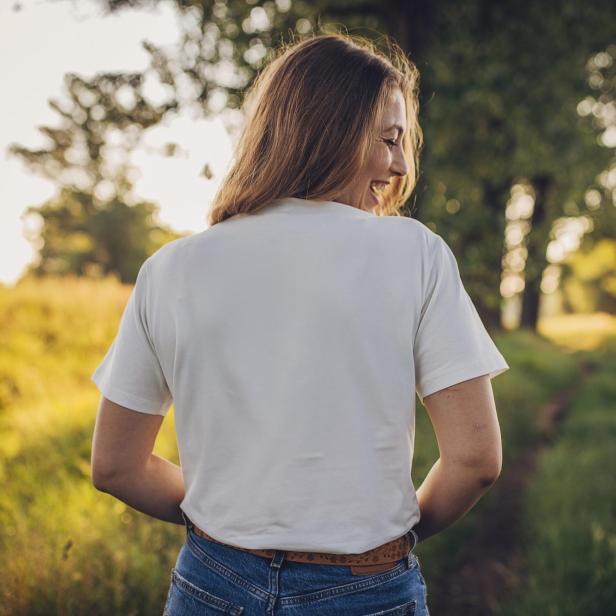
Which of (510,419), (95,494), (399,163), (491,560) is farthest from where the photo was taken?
(510,419)

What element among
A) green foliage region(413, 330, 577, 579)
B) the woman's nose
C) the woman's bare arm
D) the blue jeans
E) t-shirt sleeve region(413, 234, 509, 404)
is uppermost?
the woman's nose

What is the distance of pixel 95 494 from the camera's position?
4375 mm

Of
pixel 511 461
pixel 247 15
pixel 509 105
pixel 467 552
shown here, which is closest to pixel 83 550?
pixel 467 552

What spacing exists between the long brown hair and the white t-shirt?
67 mm

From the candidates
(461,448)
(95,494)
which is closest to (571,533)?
(95,494)

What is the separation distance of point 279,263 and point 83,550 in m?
2.77

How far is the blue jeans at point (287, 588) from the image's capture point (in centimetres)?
133

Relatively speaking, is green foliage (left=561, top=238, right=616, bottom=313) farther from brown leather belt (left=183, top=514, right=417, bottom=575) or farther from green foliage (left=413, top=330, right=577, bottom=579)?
brown leather belt (left=183, top=514, right=417, bottom=575)

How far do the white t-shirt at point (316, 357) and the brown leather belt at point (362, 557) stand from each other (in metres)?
0.03

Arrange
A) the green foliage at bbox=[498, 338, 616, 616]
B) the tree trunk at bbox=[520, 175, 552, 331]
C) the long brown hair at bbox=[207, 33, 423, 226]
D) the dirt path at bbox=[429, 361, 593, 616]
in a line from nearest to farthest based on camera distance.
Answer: the long brown hair at bbox=[207, 33, 423, 226], the green foliage at bbox=[498, 338, 616, 616], the dirt path at bbox=[429, 361, 593, 616], the tree trunk at bbox=[520, 175, 552, 331]

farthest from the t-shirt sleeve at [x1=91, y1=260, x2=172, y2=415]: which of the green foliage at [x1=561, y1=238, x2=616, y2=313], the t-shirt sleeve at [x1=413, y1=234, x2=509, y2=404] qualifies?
the green foliage at [x1=561, y1=238, x2=616, y2=313]

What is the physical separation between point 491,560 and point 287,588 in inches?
164

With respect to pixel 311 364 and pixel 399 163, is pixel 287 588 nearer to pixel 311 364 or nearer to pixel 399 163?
pixel 311 364

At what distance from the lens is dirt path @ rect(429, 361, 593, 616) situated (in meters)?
4.27
